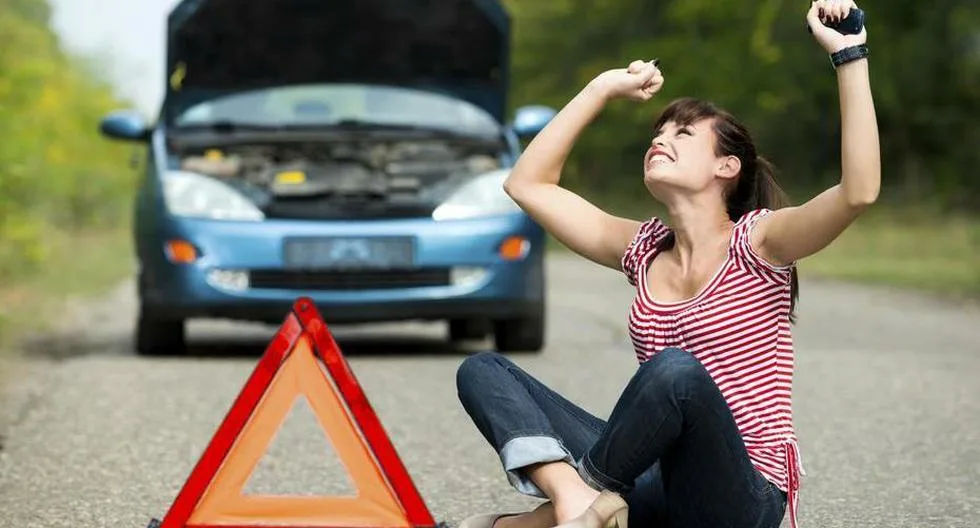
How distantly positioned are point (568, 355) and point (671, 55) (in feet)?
108

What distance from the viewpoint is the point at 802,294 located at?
18.2 meters

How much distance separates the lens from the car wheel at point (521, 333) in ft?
35.8

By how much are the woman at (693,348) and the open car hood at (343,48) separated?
6623 millimetres

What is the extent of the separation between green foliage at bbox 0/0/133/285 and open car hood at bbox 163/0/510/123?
6.74ft

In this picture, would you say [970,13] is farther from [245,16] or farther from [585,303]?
[245,16]

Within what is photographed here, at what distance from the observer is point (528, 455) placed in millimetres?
4340

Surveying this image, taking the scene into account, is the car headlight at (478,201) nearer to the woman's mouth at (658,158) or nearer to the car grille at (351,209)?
the car grille at (351,209)

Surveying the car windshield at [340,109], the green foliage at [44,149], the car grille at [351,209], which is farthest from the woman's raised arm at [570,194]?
the green foliage at [44,149]

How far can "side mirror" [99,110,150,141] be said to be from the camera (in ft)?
36.5

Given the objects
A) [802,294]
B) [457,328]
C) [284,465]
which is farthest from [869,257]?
[284,465]

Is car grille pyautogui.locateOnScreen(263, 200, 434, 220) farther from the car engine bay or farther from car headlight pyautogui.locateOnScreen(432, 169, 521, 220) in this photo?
car headlight pyautogui.locateOnScreen(432, 169, 521, 220)

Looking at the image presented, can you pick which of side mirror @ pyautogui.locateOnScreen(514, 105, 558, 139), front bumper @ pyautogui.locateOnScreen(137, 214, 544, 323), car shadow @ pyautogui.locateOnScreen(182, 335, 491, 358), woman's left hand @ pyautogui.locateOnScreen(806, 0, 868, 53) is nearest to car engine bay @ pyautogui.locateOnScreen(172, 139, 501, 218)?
front bumper @ pyautogui.locateOnScreen(137, 214, 544, 323)

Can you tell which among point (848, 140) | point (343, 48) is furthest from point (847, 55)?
point (343, 48)

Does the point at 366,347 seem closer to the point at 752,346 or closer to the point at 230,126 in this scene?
the point at 230,126
